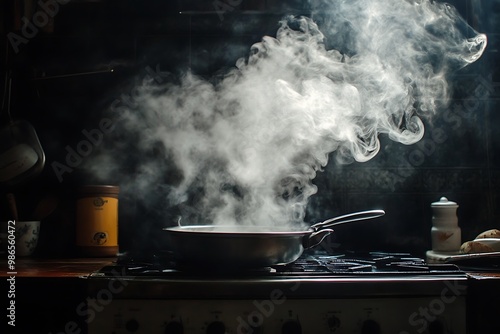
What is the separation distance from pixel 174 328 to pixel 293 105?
3.45ft

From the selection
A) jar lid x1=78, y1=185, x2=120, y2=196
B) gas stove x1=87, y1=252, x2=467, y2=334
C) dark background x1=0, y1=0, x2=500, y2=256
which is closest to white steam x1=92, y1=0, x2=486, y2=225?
dark background x1=0, y1=0, x2=500, y2=256

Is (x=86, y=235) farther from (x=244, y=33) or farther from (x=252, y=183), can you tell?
(x=244, y=33)

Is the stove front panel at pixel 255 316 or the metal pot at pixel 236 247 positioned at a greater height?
the metal pot at pixel 236 247

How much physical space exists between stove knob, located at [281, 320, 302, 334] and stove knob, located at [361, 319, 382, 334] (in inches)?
6.4

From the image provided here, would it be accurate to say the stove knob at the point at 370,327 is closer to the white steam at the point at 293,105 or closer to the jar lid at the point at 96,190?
the white steam at the point at 293,105

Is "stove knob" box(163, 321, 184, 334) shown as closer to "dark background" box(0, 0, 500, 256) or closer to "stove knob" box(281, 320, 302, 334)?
"stove knob" box(281, 320, 302, 334)

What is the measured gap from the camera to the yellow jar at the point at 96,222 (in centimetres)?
178

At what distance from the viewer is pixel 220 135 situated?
199 cm

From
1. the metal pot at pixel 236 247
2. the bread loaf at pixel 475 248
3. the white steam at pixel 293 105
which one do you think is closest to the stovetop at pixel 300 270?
the metal pot at pixel 236 247

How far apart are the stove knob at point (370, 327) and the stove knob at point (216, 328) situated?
13.7 inches

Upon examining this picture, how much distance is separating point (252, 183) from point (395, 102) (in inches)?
26.4

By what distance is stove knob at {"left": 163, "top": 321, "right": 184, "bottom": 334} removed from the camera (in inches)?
46.5

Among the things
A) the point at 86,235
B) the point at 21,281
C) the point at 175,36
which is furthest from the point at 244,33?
the point at 21,281

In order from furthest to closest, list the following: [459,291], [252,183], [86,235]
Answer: [252,183]
[86,235]
[459,291]
